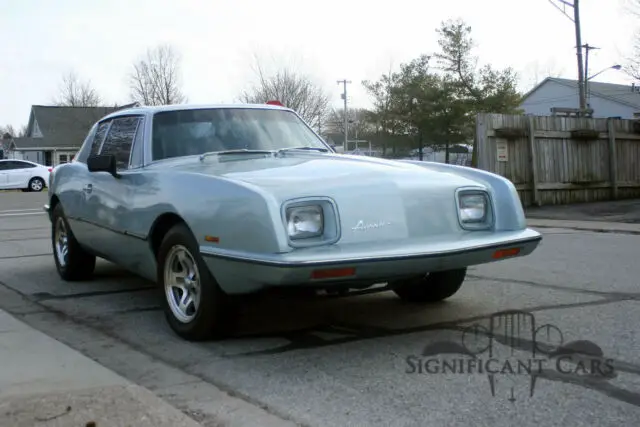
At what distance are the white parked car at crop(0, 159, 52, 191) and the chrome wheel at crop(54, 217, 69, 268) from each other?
2386cm

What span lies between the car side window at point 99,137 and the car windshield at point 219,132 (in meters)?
1.24

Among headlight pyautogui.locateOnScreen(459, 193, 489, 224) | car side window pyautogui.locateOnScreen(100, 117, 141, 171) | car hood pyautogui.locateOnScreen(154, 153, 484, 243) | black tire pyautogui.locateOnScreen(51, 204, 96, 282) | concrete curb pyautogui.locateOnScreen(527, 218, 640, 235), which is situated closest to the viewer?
car hood pyautogui.locateOnScreen(154, 153, 484, 243)

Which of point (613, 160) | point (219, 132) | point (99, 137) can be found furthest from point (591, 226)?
point (99, 137)

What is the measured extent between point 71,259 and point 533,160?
1219 centimetres

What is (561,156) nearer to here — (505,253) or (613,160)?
(613,160)

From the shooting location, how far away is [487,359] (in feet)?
13.3

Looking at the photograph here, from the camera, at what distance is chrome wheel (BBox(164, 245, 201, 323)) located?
4609 millimetres

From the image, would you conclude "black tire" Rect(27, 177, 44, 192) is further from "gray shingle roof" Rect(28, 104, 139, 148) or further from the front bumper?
the front bumper

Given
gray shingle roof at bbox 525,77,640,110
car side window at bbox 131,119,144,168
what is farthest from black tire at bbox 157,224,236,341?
gray shingle roof at bbox 525,77,640,110

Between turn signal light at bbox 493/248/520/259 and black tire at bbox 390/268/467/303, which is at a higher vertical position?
turn signal light at bbox 493/248/520/259

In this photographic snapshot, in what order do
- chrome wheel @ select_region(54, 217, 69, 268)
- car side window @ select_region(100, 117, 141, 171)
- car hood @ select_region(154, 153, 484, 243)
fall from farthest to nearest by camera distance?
chrome wheel @ select_region(54, 217, 69, 268) → car side window @ select_region(100, 117, 141, 171) → car hood @ select_region(154, 153, 484, 243)

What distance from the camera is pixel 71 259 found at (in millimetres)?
6961

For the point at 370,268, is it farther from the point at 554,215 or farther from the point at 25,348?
the point at 554,215

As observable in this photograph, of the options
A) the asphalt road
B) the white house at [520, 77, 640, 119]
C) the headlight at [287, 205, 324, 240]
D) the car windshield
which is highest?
the white house at [520, 77, 640, 119]
